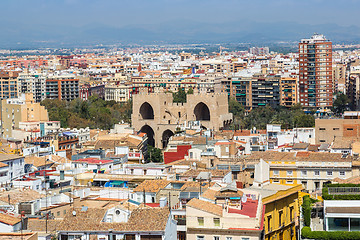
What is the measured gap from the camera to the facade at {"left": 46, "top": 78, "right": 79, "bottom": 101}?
248 feet

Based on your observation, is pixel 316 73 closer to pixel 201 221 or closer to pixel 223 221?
pixel 201 221

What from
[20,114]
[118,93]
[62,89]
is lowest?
[20,114]

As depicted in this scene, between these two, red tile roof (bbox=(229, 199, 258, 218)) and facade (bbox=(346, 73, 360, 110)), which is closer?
red tile roof (bbox=(229, 199, 258, 218))

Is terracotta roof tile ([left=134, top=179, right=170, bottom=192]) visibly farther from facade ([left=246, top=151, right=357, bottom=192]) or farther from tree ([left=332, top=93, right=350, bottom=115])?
tree ([left=332, top=93, right=350, bottom=115])

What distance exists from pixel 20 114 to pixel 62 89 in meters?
32.2

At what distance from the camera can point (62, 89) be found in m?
76.3

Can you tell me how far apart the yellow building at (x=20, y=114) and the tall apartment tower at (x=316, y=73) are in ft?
80.6

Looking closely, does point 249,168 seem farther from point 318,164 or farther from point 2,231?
point 2,231

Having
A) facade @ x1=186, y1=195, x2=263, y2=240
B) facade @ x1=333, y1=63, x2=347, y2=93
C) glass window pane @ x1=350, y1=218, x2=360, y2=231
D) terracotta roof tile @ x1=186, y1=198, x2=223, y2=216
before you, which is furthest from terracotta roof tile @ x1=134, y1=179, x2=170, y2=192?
facade @ x1=333, y1=63, x2=347, y2=93

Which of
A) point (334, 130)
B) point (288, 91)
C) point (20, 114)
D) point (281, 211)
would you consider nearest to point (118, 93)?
point (288, 91)

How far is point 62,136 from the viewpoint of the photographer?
34938 millimetres

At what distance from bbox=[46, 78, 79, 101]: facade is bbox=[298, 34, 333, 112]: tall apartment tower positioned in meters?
21.6

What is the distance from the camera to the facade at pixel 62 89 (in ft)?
248

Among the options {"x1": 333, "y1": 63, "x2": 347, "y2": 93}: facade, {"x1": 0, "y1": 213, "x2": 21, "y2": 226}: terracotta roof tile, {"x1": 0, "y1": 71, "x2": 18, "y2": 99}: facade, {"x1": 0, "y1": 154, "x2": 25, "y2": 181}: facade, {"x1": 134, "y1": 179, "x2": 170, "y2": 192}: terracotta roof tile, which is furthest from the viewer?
{"x1": 333, "y1": 63, "x2": 347, "y2": 93}: facade
